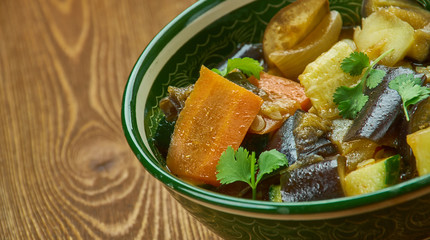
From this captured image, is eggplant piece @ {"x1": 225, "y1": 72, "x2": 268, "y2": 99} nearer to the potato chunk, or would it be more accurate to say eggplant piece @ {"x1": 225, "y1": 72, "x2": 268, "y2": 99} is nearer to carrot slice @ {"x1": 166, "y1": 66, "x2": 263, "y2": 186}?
carrot slice @ {"x1": 166, "y1": 66, "x2": 263, "y2": 186}

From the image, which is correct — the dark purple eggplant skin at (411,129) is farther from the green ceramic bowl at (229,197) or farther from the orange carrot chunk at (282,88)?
the orange carrot chunk at (282,88)

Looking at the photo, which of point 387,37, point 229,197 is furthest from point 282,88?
point 229,197

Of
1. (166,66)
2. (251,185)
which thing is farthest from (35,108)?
(251,185)

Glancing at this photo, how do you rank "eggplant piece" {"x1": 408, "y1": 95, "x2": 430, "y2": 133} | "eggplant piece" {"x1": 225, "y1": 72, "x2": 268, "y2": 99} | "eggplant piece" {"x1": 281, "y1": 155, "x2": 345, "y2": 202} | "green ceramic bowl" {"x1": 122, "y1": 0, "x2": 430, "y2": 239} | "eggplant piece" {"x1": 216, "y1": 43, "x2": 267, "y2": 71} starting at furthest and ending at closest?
"eggplant piece" {"x1": 216, "y1": 43, "x2": 267, "y2": 71} < "eggplant piece" {"x1": 225, "y1": 72, "x2": 268, "y2": 99} < "eggplant piece" {"x1": 408, "y1": 95, "x2": 430, "y2": 133} < "eggplant piece" {"x1": 281, "y1": 155, "x2": 345, "y2": 202} < "green ceramic bowl" {"x1": 122, "y1": 0, "x2": 430, "y2": 239}

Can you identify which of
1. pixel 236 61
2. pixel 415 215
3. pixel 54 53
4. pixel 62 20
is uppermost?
pixel 62 20

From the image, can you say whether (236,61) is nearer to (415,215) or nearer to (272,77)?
(272,77)

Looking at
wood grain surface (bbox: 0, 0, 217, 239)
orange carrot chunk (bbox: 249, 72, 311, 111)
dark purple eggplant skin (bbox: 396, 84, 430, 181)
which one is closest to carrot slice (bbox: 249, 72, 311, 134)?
orange carrot chunk (bbox: 249, 72, 311, 111)
